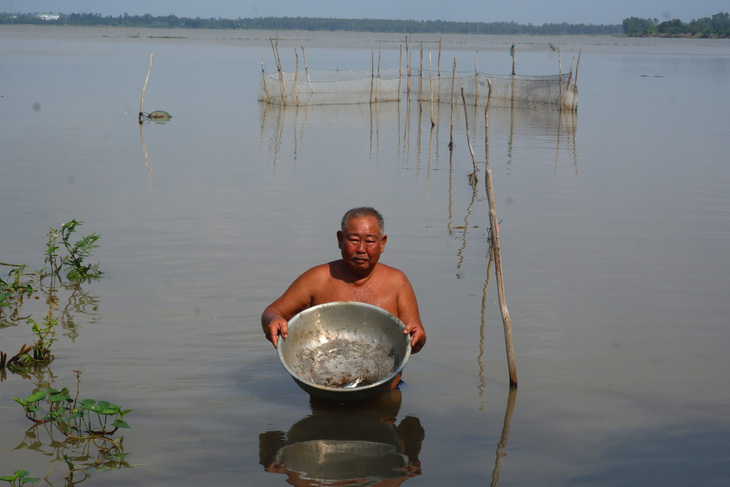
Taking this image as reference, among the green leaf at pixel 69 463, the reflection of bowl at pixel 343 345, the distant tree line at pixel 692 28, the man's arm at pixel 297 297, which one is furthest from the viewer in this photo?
the distant tree line at pixel 692 28

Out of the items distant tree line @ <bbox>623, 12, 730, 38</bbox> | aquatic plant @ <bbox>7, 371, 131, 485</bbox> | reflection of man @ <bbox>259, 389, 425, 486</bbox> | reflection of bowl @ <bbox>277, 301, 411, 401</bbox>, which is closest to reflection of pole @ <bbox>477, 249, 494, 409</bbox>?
reflection of man @ <bbox>259, 389, 425, 486</bbox>

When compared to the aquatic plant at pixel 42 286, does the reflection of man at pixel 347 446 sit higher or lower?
lower

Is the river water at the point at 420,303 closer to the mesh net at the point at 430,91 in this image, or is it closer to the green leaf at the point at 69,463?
the green leaf at the point at 69,463

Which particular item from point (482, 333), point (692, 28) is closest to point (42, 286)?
point (482, 333)

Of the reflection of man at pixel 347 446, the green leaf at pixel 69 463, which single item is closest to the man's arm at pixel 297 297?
the reflection of man at pixel 347 446

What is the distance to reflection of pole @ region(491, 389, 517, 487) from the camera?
390 centimetres

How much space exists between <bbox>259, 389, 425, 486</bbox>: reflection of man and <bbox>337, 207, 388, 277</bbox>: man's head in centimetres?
80

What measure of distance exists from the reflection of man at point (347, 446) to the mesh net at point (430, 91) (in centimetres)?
1863

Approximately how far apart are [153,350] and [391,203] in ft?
18.1

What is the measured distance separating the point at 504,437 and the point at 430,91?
19440 mm

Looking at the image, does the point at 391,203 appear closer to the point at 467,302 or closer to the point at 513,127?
the point at 467,302

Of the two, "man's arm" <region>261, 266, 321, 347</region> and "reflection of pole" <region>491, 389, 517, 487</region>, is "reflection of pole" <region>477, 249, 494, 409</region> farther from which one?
"man's arm" <region>261, 266, 321, 347</region>

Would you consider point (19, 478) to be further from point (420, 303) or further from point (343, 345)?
point (420, 303)

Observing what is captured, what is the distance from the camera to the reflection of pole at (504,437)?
3897mm
